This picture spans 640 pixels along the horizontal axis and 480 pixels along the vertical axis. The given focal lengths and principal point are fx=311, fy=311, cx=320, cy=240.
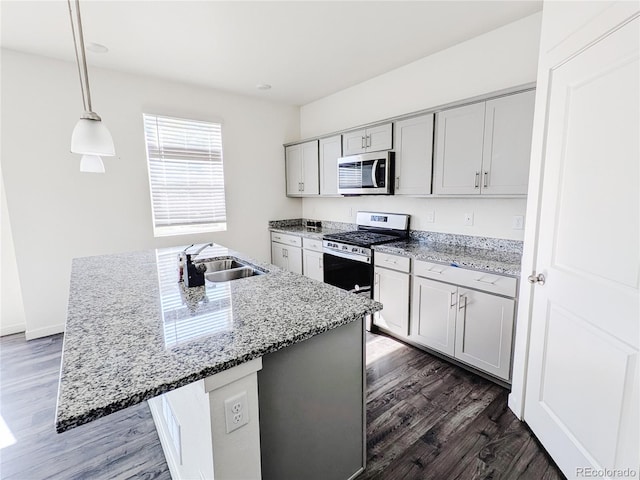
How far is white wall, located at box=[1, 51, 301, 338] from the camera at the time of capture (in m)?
2.86

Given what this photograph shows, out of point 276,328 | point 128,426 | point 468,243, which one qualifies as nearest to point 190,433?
point 276,328

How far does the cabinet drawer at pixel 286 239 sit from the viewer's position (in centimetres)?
401

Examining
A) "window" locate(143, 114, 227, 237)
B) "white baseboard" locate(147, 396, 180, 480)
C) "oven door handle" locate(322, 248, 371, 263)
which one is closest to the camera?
"white baseboard" locate(147, 396, 180, 480)

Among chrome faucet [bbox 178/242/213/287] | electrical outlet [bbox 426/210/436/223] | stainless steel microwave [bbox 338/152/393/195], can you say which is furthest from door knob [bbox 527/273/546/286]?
chrome faucet [bbox 178/242/213/287]

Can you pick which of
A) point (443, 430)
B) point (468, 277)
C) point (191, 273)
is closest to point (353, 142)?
point (468, 277)

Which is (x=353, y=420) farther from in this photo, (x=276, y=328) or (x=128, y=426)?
(x=128, y=426)

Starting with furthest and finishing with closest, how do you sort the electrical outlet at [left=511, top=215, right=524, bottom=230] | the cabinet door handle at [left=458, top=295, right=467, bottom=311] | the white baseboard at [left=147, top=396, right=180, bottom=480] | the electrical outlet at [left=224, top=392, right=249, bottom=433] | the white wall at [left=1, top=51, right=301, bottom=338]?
the white wall at [left=1, top=51, right=301, bottom=338]
the electrical outlet at [left=511, top=215, right=524, bottom=230]
the cabinet door handle at [left=458, top=295, right=467, bottom=311]
the white baseboard at [left=147, top=396, right=180, bottom=480]
the electrical outlet at [left=224, top=392, right=249, bottom=433]

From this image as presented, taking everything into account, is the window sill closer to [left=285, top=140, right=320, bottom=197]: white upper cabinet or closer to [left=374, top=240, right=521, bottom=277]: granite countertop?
[left=285, top=140, right=320, bottom=197]: white upper cabinet

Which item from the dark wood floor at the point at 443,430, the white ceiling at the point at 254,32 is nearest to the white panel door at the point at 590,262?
the dark wood floor at the point at 443,430

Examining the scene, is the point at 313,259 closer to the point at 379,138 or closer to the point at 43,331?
the point at 379,138

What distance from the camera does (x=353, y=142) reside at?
344cm

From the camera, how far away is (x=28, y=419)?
79.4 inches

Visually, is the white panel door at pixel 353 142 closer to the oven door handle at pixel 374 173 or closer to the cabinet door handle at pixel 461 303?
the oven door handle at pixel 374 173

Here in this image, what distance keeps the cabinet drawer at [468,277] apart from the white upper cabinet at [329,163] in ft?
5.26
